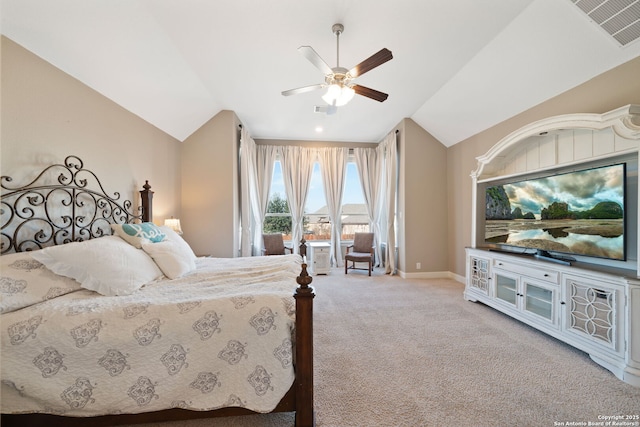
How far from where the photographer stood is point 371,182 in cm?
597

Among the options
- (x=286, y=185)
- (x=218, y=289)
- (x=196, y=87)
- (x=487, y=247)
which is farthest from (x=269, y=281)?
(x=286, y=185)

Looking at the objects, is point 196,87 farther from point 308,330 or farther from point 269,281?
point 308,330

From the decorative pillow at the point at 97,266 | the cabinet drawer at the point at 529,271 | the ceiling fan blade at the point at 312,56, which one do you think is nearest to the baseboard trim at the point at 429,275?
the cabinet drawer at the point at 529,271

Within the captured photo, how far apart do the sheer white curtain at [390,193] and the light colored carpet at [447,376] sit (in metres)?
2.12

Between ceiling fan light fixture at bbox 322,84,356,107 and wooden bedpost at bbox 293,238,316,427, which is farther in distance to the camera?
ceiling fan light fixture at bbox 322,84,356,107

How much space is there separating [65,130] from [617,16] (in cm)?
468

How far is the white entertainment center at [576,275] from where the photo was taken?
1928mm

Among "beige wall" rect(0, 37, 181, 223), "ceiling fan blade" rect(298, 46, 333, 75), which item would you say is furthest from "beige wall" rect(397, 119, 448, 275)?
"beige wall" rect(0, 37, 181, 223)

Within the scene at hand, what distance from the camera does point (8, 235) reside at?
69.3 inches

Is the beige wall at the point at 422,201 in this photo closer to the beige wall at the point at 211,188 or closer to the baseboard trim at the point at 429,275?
the baseboard trim at the point at 429,275

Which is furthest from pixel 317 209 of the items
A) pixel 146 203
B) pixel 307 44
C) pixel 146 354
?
pixel 146 354

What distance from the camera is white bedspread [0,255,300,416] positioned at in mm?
1244

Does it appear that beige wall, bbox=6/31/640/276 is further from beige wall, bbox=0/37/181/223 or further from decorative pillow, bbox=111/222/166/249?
decorative pillow, bbox=111/222/166/249

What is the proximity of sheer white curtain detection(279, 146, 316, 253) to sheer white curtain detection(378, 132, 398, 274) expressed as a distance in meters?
1.73
